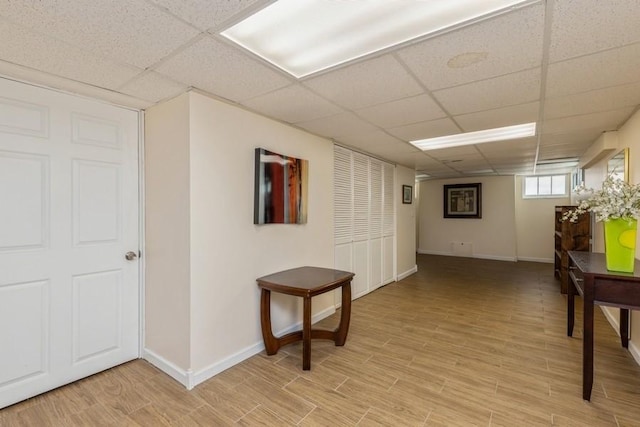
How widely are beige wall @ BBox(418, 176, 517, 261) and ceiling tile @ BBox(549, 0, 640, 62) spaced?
7.17 metres

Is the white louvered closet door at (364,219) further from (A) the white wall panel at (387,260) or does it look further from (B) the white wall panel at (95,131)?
(B) the white wall panel at (95,131)

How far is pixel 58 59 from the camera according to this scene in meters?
1.78

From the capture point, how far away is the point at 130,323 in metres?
2.61

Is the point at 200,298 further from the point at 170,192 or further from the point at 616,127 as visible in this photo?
the point at 616,127

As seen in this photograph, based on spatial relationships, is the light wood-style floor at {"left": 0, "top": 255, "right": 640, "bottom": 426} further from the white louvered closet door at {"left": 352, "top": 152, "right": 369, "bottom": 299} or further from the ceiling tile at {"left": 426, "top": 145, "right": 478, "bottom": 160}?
the ceiling tile at {"left": 426, "top": 145, "right": 478, "bottom": 160}

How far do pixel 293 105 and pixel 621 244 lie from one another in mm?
2612

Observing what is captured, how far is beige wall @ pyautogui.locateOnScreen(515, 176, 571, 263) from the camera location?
301 inches

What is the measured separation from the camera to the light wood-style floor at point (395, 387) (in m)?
1.91

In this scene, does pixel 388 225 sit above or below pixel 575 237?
above

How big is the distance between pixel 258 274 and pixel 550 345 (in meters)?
2.89

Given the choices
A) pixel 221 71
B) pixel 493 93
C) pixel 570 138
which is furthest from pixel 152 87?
pixel 570 138

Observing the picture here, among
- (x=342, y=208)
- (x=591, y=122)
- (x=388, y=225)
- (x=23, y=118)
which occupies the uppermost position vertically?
(x=591, y=122)

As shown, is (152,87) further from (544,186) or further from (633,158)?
(544,186)

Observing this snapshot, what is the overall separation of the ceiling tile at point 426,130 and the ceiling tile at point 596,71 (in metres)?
0.97
